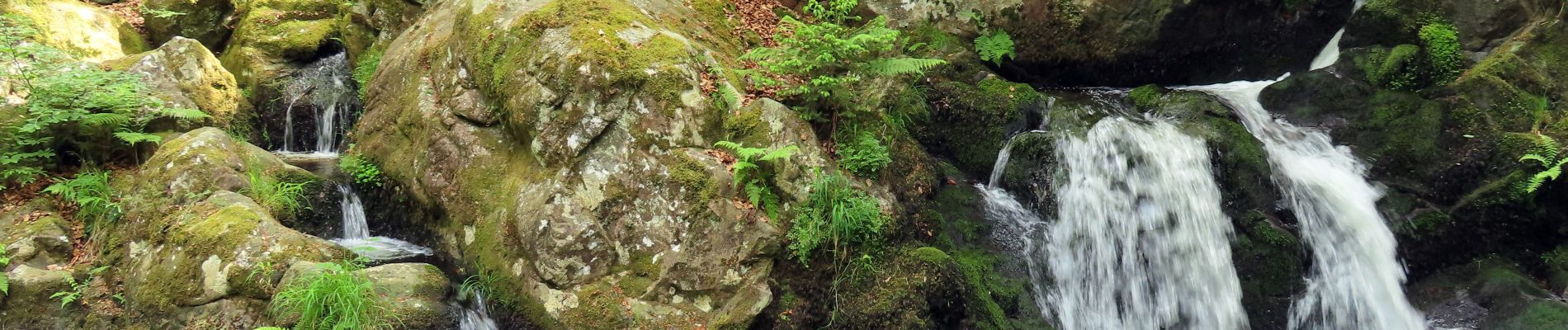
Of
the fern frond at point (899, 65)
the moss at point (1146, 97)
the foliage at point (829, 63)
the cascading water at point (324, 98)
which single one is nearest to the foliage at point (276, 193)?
the cascading water at point (324, 98)

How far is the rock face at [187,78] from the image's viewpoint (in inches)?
307

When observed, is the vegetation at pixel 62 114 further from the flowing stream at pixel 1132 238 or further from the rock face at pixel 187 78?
the flowing stream at pixel 1132 238

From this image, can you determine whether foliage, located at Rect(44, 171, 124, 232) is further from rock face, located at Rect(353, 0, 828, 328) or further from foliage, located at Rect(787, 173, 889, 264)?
foliage, located at Rect(787, 173, 889, 264)

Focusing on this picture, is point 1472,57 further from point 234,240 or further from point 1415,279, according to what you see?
point 234,240

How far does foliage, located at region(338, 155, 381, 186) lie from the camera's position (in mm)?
7219

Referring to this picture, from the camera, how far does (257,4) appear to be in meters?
10.5

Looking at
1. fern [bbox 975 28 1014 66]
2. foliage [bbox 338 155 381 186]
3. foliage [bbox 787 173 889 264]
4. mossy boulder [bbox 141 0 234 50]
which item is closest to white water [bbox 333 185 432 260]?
foliage [bbox 338 155 381 186]

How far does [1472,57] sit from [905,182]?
5.74m

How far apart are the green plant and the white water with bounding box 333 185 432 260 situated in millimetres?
3066

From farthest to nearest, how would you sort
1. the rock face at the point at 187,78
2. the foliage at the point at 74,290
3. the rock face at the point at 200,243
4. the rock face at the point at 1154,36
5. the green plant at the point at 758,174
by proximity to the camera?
the rock face at the point at 1154,36 → the rock face at the point at 187,78 → the foliage at the point at 74,290 → the green plant at the point at 758,174 → the rock face at the point at 200,243

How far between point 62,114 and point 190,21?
5.26m

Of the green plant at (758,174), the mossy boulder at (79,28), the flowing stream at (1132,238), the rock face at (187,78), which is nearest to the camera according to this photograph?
the green plant at (758,174)

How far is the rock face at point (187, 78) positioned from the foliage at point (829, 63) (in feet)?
20.7

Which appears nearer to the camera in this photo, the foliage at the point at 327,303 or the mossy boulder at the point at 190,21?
the foliage at the point at 327,303
